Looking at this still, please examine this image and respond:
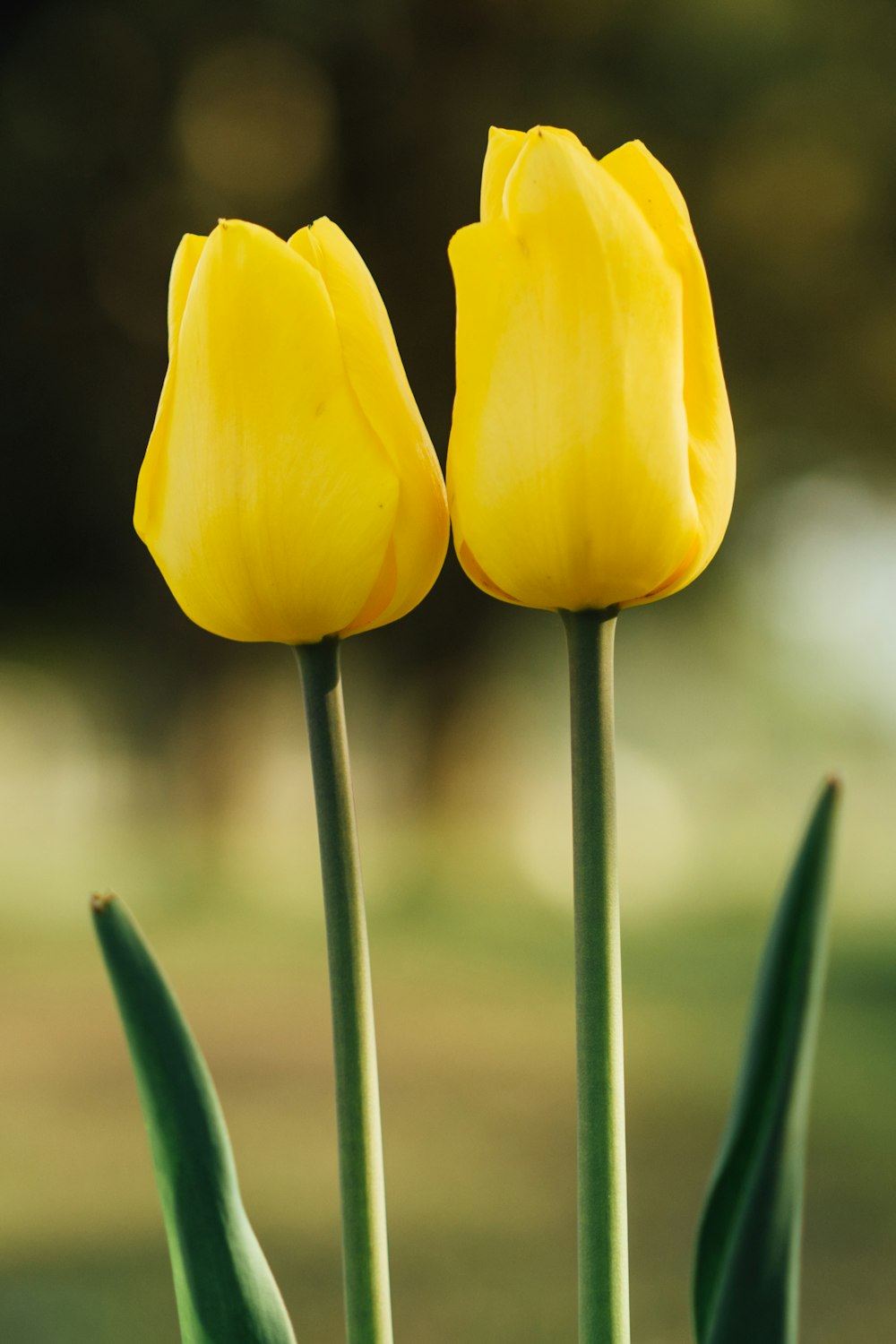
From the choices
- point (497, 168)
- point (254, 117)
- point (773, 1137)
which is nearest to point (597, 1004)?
point (773, 1137)

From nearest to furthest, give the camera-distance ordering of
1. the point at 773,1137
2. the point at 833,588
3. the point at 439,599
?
the point at 773,1137, the point at 439,599, the point at 833,588

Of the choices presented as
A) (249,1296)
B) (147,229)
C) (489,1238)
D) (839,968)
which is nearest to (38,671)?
(147,229)

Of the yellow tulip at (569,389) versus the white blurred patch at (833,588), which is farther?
the white blurred patch at (833,588)

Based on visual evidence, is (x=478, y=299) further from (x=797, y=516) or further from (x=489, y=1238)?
(x=797, y=516)

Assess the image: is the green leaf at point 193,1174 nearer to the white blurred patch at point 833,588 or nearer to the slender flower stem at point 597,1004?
the slender flower stem at point 597,1004

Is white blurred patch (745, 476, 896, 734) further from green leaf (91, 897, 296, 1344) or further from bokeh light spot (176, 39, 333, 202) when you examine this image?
green leaf (91, 897, 296, 1344)

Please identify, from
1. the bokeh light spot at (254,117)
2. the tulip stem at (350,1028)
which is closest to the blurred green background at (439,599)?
the bokeh light spot at (254,117)

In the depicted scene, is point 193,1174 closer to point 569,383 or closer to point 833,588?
point 569,383

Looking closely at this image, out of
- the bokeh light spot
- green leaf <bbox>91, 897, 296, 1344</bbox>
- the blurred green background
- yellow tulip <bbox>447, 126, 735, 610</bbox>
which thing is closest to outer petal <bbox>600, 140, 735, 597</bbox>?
yellow tulip <bbox>447, 126, 735, 610</bbox>
